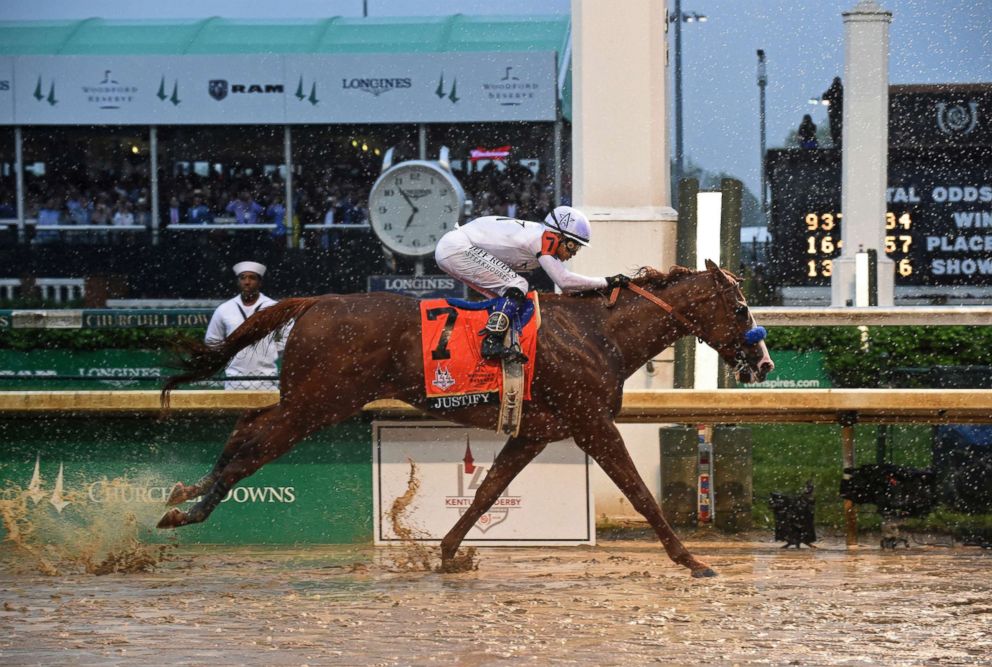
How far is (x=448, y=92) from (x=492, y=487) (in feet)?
50.5

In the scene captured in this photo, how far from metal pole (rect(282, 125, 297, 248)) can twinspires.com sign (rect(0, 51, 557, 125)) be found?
0.28 meters

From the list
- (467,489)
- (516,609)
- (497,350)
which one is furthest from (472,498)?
(516,609)

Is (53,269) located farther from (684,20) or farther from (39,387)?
(684,20)

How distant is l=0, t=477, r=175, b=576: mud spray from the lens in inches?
324

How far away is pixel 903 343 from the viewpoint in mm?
12125

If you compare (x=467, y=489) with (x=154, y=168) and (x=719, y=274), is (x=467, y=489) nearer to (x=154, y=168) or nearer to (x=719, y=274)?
(x=719, y=274)

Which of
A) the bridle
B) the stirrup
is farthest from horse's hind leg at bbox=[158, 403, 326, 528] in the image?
the bridle

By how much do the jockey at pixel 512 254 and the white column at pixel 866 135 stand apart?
347 inches

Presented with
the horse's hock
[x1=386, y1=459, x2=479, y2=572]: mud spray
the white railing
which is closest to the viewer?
[x1=386, y1=459, x2=479, y2=572]: mud spray

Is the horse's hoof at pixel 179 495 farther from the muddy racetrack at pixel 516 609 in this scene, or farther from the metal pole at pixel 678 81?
the metal pole at pixel 678 81

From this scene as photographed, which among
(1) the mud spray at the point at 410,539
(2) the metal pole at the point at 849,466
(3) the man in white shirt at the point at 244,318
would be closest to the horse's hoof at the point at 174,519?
(1) the mud spray at the point at 410,539

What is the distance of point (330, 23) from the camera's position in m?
24.3

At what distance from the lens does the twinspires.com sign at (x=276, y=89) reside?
21891mm

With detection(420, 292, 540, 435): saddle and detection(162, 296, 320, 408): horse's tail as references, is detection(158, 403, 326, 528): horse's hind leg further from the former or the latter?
detection(420, 292, 540, 435): saddle
